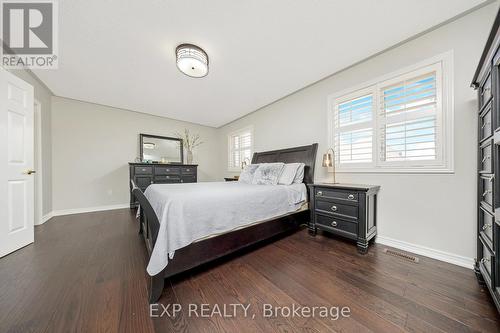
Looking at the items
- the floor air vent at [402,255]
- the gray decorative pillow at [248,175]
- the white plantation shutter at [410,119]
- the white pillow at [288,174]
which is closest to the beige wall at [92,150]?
the gray decorative pillow at [248,175]

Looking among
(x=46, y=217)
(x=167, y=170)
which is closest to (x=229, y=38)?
(x=167, y=170)

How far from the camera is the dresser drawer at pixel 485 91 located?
1237 millimetres

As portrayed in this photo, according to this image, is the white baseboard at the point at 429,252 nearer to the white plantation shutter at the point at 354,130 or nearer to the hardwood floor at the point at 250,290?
the hardwood floor at the point at 250,290

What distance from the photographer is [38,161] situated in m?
3.00

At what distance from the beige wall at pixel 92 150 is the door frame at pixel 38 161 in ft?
2.04

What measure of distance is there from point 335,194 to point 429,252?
1.09m

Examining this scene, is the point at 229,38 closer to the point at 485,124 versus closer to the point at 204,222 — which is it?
the point at 204,222

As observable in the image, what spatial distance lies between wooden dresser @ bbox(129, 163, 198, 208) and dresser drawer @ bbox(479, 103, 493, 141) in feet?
16.2

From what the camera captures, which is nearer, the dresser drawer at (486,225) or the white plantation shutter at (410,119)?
the dresser drawer at (486,225)

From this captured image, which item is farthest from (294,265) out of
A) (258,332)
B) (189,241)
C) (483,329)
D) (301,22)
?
(301,22)

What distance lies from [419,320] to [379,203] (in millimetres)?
1403

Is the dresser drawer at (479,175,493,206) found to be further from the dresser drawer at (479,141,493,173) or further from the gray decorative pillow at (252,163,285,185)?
the gray decorative pillow at (252,163,285,185)

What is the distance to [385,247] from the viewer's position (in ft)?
6.87

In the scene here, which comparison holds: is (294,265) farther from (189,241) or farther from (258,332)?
(189,241)
